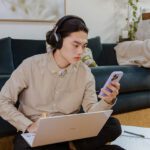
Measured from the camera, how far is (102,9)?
3.21 m

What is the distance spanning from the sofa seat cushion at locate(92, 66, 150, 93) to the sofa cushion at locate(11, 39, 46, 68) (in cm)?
52

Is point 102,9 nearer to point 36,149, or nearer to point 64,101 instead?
point 64,101

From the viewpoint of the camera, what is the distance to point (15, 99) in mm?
1339

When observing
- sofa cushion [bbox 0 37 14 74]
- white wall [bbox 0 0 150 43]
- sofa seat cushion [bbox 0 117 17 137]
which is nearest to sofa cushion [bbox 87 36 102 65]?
white wall [bbox 0 0 150 43]

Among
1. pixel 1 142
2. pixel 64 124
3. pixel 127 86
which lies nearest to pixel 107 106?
pixel 64 124

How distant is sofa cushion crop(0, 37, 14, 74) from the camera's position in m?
2.18

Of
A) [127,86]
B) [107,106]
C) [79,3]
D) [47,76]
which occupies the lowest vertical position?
[127,86]

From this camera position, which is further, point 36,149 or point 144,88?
point 144,88

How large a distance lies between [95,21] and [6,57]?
1.28 m

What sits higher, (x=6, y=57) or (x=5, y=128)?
(x=6, y=57)

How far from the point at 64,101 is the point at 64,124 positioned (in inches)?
10.6

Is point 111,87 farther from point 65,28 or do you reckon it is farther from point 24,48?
point 24,48

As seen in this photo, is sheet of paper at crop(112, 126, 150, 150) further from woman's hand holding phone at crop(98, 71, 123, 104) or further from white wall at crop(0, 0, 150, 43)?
white wall at crop(0, 0, 150, 43)

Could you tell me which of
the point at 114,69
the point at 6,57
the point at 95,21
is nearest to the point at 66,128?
the point at 6,57
